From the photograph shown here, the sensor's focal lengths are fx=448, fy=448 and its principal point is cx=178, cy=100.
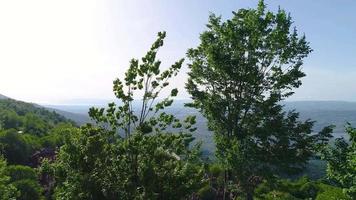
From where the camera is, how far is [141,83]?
41.8ft

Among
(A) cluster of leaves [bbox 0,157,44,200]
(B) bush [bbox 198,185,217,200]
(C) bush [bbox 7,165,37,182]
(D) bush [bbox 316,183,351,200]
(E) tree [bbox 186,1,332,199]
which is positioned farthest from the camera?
(C) bush [bbox 7,165,37,182]

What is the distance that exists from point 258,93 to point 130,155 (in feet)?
63.2

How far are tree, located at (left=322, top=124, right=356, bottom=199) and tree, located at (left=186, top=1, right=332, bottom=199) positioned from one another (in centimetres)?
947

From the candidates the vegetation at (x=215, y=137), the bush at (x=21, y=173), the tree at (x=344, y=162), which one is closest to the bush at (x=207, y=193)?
the vegetation at (x=215, y=137)

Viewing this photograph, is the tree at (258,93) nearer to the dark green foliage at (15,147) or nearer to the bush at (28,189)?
the bush at (28,189)

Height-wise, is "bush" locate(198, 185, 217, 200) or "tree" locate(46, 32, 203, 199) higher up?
"tree" locate(46, 32, 203, 199)

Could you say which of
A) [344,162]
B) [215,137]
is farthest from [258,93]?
[344,162]

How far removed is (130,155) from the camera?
12250 mm

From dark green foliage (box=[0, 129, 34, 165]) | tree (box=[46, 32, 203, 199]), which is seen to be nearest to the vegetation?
tree (box=[46, 32, 203, 199])

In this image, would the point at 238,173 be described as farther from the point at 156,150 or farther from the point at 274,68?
the point at 156,150

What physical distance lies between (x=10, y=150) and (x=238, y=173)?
48641 millimetres

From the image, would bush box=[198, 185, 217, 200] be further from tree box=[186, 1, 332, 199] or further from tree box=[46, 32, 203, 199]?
tree box=[46, 32, 203, 199]

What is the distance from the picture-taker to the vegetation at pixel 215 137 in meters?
12.1

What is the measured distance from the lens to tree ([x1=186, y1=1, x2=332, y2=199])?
2959cm
